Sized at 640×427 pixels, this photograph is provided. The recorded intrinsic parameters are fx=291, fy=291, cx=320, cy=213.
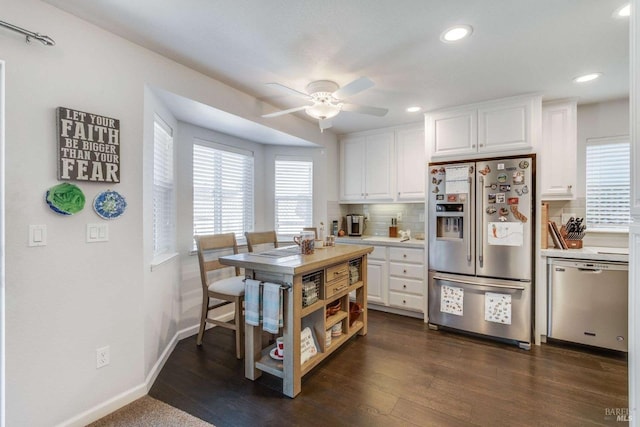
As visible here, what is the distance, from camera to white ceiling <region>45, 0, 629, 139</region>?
167 centimetres

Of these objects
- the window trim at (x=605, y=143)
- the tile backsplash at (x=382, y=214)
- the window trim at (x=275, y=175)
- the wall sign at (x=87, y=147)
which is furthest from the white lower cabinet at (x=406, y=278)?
the wall sign at (x=87, y=147)

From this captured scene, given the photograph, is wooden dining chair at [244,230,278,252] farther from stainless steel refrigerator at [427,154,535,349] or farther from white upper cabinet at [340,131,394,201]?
stainless steel refrigerator at [427,154,535,349]

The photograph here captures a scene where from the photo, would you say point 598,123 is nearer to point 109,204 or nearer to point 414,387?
point 414,387

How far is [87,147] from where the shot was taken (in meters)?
1.79

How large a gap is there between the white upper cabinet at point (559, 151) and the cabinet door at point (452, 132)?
69cm

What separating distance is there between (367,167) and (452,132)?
126cm

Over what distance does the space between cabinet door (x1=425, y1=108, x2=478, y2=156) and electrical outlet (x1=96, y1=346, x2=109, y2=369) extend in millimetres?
3489

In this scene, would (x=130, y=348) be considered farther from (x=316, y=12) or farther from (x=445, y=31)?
(x=445, y=31)

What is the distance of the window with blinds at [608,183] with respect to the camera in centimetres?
307

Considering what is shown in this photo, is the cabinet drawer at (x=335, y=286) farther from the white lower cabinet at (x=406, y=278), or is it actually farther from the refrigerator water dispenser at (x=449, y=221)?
the refrigerator water dispenser at (x=449, y=221)

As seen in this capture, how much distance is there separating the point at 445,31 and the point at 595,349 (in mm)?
3179

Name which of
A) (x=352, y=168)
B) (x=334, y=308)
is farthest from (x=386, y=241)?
(x=334, y=308)

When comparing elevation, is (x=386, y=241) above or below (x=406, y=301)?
above

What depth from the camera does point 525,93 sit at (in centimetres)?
287
